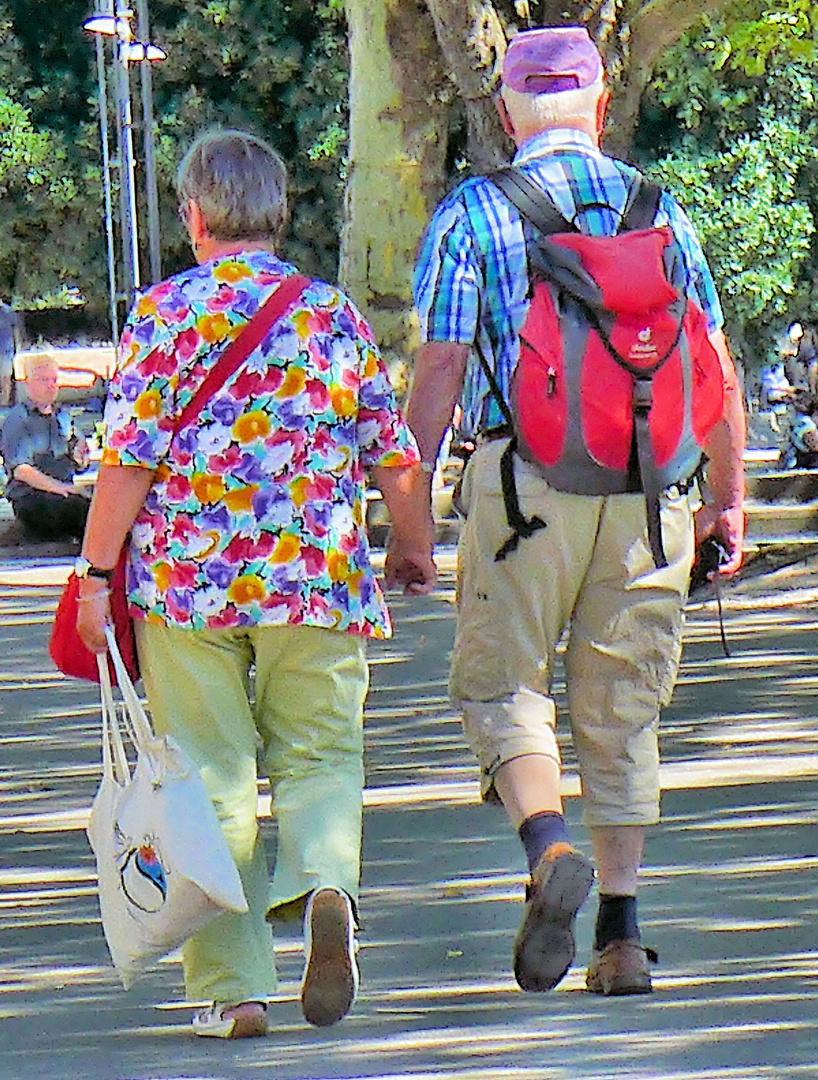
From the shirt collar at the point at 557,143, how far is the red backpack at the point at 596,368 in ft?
0.40

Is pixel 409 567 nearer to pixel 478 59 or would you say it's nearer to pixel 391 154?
pixel 478 59

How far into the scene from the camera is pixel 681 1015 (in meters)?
4.85

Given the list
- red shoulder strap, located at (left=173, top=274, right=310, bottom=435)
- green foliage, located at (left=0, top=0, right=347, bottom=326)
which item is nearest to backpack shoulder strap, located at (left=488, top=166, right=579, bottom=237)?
red shoulder strap, located at (left=173, top=274, right=310, bottom=435)

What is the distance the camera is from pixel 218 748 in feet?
15.9

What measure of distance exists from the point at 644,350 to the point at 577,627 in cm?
61

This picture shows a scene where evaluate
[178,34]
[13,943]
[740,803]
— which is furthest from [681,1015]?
[178,34]

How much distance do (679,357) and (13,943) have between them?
83.2 inches

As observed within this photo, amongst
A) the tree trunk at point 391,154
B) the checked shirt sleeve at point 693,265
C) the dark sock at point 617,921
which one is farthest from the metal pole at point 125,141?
the dark sock at point 617,921

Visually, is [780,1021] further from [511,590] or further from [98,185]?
[98,185]

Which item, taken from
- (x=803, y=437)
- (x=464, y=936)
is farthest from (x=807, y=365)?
(x=464, y=936)

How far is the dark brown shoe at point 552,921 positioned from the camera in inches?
186

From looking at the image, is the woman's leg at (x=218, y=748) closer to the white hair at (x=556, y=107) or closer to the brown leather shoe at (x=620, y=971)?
the brown leather shoe at (x=620, y=971)

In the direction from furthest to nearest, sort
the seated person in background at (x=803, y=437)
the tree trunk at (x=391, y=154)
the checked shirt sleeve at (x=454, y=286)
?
the seated person in background at (x=803, y=437) → the tree trunk at (x=391, y=154) → the checked shirt sleeve at (x=454, y=286)

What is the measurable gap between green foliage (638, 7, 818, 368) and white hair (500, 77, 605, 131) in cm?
3160
